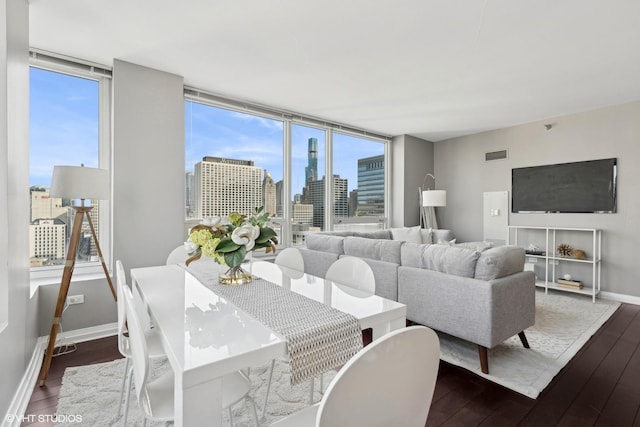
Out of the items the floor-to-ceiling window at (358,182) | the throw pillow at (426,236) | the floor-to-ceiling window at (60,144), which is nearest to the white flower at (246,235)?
the floor-to-ceiling window at (60,144)

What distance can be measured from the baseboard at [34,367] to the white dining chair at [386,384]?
6.43 ft

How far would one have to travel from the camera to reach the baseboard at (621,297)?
13.0 ft

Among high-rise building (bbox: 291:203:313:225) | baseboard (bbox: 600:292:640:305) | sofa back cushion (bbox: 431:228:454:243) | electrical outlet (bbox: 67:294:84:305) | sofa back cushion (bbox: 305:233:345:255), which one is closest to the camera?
electrical outlet (bbox: 67:294:84:305)

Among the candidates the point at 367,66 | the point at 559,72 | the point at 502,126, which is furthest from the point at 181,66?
the point at 502,126

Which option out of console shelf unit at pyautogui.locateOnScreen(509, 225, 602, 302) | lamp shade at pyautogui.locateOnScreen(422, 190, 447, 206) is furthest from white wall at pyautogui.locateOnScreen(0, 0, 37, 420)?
console shelf unit at pyautogui.locateOnScreen(509, 225, 602, 302)

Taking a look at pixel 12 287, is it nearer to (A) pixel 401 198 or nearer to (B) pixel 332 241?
(B) pixel 332 241

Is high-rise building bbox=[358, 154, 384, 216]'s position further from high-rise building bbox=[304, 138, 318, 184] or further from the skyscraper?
high-rise building bbox=[304, 138, 318, 184]

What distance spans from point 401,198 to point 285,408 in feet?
15.4

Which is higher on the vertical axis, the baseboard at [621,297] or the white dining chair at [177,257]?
the white dining chair at [177,257]

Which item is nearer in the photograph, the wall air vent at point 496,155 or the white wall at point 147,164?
the white wall at point 147,164

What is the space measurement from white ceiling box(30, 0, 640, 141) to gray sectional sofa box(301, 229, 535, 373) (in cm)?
174

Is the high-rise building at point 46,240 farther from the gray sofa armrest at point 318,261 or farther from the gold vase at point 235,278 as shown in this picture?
the gray sofa armrest at point 318,261

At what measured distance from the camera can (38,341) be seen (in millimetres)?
2562

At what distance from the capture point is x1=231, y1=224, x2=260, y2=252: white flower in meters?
1.64
